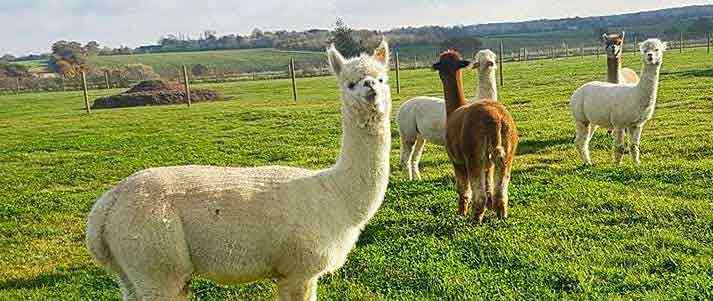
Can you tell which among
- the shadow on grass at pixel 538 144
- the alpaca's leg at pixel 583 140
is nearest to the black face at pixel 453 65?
the alpaca's leg at pixel 583 140

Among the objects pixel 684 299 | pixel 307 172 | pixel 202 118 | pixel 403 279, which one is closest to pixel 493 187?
pixel 403 279

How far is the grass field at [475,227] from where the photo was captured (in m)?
5.40

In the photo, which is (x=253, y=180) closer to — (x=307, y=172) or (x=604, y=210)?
(x=307, y=172)

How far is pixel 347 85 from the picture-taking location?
166 inches

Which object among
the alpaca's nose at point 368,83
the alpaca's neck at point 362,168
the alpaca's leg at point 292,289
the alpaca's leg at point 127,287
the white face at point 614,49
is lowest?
the alpaca's leg at point 292,289

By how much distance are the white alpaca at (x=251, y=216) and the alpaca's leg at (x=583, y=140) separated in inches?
272

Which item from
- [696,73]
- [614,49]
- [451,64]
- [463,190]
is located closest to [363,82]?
[463,190]

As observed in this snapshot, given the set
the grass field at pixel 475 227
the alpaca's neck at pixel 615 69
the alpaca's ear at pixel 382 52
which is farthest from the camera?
the alpaca's neck at pixel 615 69

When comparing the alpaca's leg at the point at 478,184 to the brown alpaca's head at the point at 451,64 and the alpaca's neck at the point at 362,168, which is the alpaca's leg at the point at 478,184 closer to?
the brown alpaca's head at the point at 451,64

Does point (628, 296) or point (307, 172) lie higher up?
point (307, 172)

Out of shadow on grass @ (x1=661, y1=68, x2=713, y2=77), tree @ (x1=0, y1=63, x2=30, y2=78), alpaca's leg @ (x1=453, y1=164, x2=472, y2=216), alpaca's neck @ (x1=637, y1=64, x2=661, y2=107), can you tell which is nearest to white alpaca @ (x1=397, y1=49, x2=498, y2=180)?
alpaca's leg @ (x1=453, y1=164, x2=472, y2=216)

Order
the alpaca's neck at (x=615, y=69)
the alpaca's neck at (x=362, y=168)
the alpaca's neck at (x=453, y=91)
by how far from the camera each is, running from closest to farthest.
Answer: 1. the alpaca's neck at (x=362, y=168)
2. the alpaca's neck at (x=453, y=91)
3. the alpaca's neck at (x=615, y=69)

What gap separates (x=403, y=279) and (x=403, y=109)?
5.34 m

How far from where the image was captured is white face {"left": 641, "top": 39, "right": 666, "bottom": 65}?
9.80 m
